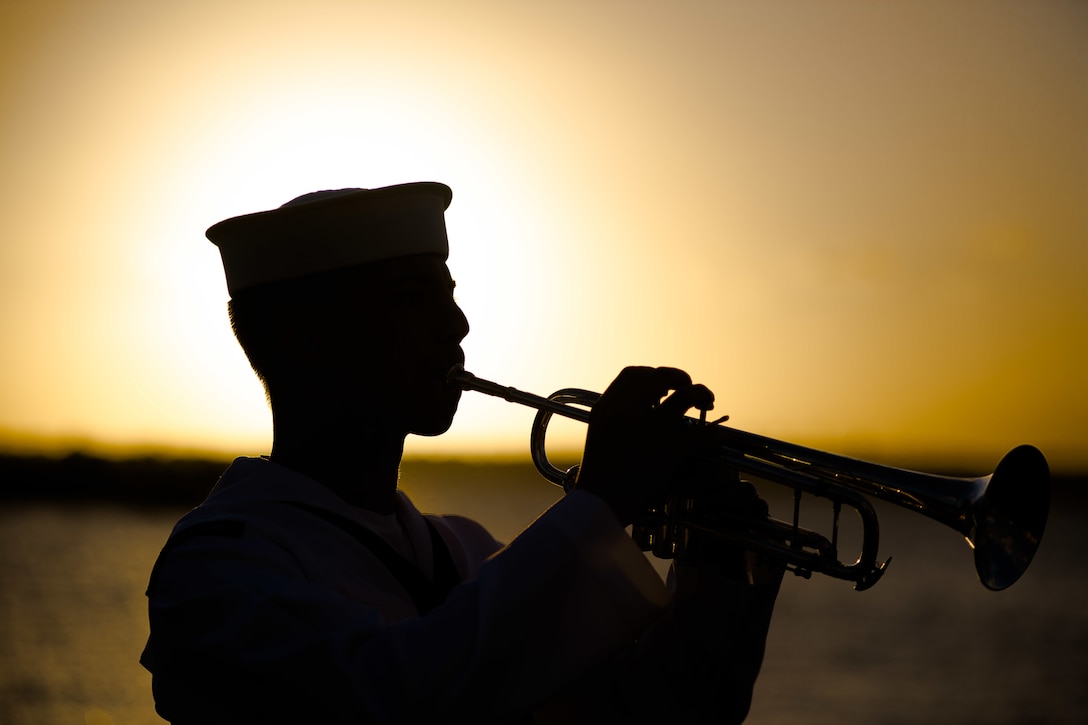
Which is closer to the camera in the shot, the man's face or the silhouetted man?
the silhouetted man

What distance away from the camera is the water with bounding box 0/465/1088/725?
1759 centimetres

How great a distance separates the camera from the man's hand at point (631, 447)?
2.71m

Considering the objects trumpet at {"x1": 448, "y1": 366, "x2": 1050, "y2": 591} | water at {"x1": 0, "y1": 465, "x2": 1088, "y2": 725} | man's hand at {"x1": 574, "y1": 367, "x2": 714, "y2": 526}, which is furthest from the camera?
water at {"x1": 0, "y1": 465, "x2": 1088, "y2": 725}

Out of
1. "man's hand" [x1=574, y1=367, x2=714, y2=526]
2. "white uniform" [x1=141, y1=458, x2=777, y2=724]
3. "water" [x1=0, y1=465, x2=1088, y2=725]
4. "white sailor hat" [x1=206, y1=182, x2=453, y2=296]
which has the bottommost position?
"water" [x1=0, y1=465, x2=1088, y2=725]

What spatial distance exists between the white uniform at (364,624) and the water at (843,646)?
13058 millimetres

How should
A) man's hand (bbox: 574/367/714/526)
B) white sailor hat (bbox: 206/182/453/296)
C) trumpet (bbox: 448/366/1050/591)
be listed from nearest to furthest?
man's hand (bbox: 574/367/714/526) → white sailor hat (bbox: 206/182/453/296) → trumpet (bbox: 448/366/1050/591)

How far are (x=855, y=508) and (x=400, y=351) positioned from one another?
138 centimetres

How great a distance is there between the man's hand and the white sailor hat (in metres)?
0.86

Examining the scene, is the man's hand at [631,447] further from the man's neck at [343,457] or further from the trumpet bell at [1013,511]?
the trumpet bell at [1013,511]

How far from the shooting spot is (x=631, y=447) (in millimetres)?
2721

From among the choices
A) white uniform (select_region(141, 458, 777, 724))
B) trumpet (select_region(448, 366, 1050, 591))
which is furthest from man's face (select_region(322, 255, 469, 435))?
white uniform (select_region(141, 458, 777, 724))

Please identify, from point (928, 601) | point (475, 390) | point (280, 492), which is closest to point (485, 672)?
point (280, 492)

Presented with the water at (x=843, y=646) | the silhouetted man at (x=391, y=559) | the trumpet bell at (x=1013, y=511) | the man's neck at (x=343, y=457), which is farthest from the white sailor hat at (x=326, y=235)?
the water at (x=843, y=646)

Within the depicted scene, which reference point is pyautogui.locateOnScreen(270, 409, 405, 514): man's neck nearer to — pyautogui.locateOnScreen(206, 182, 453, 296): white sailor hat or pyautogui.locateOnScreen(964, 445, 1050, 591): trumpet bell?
pyautogui.locateOnScreen(206, 182, 453, 296): white sailor hat
